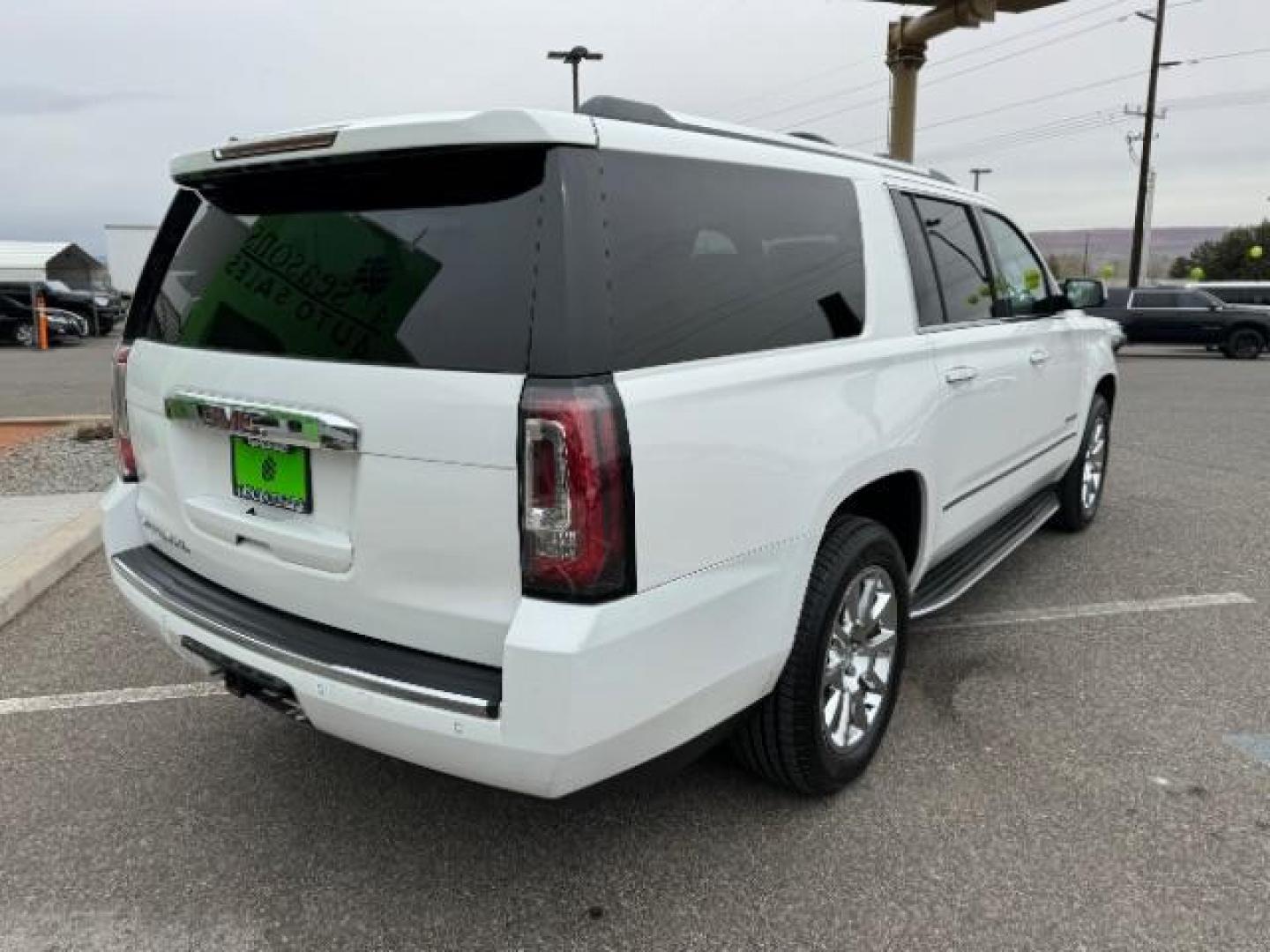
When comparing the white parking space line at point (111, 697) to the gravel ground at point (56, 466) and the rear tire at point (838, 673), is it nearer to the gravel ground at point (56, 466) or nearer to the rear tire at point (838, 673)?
the rear tire at point (838, 673)

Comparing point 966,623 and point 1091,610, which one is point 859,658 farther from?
point 1091,610

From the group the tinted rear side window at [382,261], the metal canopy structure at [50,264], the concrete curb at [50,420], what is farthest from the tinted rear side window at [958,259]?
the metal canopy structure at [50,264]

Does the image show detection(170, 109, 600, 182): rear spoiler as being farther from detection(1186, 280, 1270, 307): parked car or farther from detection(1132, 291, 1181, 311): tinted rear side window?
detection(1186, 280, 1270, 307): parked car

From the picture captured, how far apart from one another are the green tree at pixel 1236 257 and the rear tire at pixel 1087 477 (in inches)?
2377

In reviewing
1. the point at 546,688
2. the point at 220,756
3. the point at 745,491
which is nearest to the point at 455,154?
the point at 745,491

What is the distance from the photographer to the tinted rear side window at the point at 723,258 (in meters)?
2.18

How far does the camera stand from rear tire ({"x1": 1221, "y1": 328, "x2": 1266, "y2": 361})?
2250 cm

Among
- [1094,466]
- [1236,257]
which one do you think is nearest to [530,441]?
[1094,466]

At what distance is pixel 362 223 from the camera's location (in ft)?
7.73

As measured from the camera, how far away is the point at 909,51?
42.9 ft

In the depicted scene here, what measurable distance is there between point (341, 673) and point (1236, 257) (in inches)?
2795

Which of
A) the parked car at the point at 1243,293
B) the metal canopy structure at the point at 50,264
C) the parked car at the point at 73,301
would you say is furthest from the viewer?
the metal canopy structure at the point at 50,264

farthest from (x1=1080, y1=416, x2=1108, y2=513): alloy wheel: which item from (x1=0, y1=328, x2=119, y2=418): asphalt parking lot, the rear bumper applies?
(x1=0, y1=328, x2=119, y2=418): asphalt parking lot

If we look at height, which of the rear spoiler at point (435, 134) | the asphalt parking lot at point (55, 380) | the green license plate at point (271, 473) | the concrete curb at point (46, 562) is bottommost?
the asphalt parking lot at point (55, 380)
